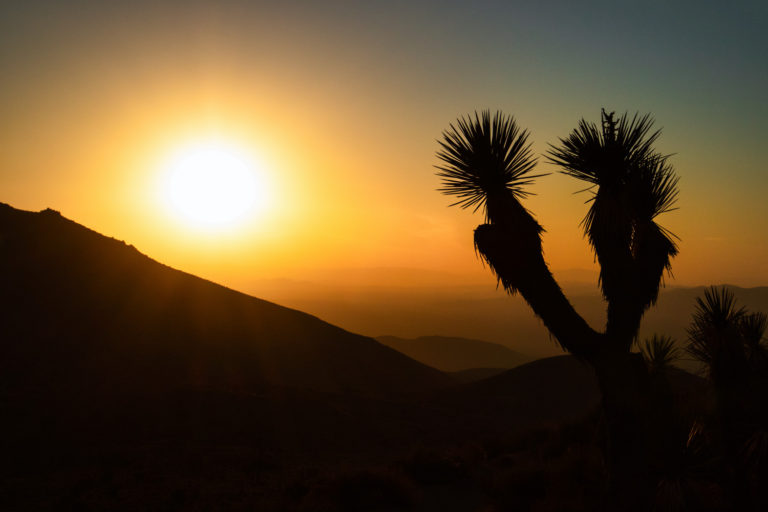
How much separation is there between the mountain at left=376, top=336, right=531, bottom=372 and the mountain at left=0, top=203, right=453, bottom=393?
94.4 metres

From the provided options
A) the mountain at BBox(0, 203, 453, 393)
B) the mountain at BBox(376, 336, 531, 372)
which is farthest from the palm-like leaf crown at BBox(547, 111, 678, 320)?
the mountain at BBox(376, 336, 531, 372)

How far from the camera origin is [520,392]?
40.9 m

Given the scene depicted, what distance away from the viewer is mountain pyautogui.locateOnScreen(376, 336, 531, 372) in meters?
152

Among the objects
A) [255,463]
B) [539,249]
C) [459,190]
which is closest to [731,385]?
[539,249]

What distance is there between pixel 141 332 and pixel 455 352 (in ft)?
432

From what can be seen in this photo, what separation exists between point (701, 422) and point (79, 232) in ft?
201

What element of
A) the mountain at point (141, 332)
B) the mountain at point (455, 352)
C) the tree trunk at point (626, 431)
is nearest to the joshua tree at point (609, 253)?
the tree trunk at point (626, 431)

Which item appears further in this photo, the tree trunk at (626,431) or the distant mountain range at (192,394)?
the distant mountain range at (192,394)

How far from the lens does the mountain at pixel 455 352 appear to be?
15162 cm

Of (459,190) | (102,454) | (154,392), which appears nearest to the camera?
(459,190)

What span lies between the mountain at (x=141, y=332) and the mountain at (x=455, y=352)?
94403 mm

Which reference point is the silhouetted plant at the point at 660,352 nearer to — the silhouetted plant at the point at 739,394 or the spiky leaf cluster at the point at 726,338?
the spiky leaf cluster at the point at 726,338

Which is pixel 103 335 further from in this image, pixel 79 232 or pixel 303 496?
pixel 303 496

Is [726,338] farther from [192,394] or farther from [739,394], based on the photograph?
[192,394]
